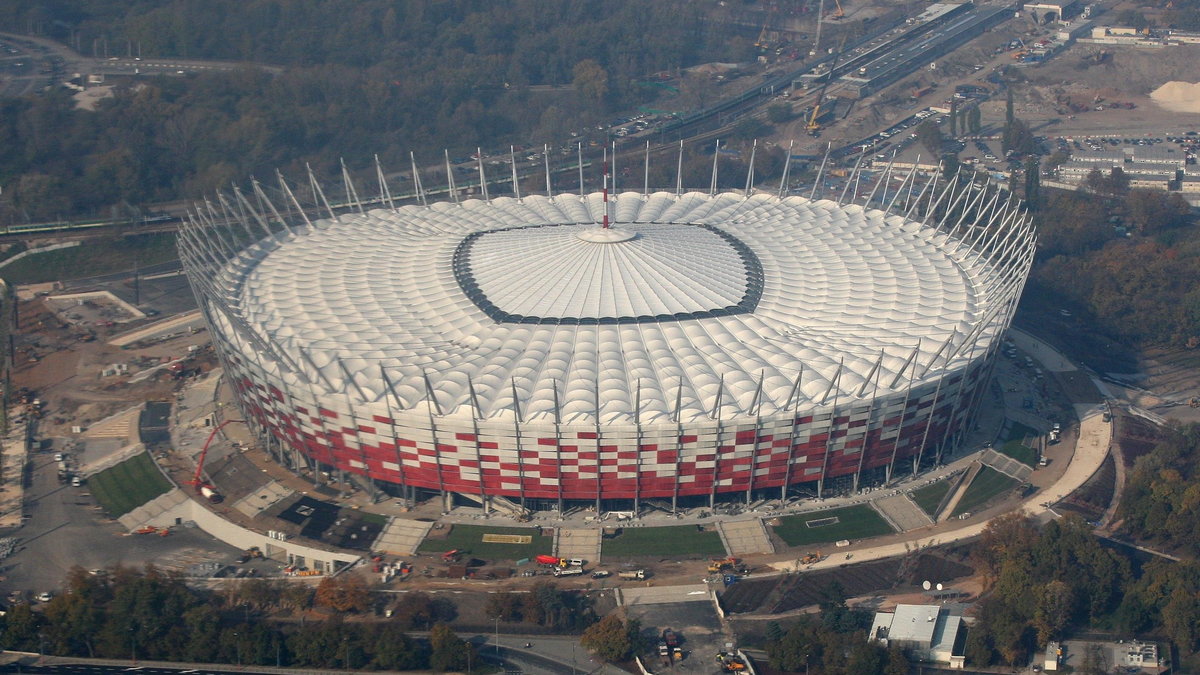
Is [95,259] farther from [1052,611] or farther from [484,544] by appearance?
[1052,611]

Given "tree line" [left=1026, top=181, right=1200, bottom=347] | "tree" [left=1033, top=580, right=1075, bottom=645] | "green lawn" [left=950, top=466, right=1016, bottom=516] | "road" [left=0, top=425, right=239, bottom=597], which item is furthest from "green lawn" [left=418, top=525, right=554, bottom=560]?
"tree line" [left=1026, top=181, right=1200, bottom=347]

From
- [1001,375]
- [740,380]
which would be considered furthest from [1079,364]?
[740,380]

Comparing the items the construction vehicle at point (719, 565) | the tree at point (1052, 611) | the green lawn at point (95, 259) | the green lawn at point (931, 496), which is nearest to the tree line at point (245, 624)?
the construction vehicle at point (719, 565)

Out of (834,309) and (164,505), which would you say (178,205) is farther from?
(834,309)

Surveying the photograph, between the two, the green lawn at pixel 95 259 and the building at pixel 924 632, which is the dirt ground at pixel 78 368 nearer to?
the green lawn at pixel 95 259

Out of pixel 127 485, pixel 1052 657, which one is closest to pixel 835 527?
pixel 1052 657
